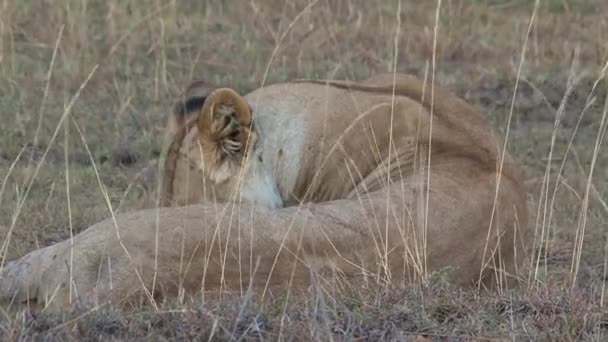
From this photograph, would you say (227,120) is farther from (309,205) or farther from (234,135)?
(309,205)

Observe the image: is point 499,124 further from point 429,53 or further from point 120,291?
point 120,291

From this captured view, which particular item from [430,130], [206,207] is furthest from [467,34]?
[206,207]

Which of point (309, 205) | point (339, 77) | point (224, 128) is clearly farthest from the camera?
point (339, 77)

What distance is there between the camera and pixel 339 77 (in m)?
7.84

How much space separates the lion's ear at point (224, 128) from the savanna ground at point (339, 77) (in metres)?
0.30

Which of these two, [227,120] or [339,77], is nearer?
[227,120]

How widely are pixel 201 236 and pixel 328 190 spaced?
104 centimetres

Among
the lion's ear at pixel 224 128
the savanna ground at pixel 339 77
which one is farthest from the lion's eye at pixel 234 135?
the savanna ground at pixel 339 77

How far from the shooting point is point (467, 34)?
28.6 feet

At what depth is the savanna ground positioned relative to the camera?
3.63 m

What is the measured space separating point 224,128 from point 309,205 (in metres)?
0.71

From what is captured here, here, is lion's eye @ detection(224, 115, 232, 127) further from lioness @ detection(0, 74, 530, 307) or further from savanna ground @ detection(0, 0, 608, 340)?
savanna ground @ detection(0, 0, 608, 340)

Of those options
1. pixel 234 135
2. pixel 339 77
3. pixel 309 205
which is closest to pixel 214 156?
pixel 234 135

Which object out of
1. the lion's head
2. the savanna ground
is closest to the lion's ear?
the lion's head
